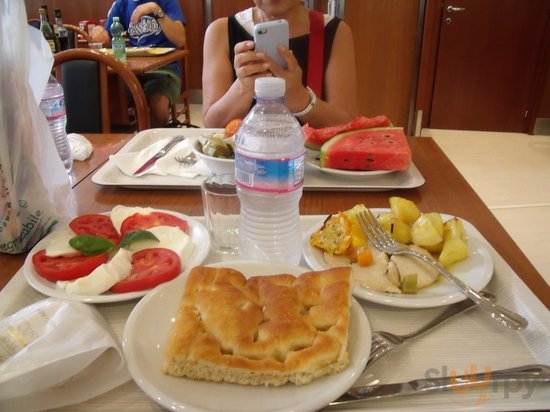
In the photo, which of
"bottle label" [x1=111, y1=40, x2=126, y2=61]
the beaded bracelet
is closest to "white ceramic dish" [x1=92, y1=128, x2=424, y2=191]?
the beaded bracelet

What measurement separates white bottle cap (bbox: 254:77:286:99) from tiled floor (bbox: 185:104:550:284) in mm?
1868

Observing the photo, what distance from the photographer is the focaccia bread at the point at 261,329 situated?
20.1 inches

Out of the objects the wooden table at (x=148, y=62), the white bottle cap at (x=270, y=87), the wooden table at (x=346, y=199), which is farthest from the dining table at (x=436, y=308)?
the wooden table at (x=148, y=62)

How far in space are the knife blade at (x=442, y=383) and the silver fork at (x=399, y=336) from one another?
45 millimetres

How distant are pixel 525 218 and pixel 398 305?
240cm

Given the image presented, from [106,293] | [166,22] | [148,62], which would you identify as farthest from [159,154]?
[166,22]

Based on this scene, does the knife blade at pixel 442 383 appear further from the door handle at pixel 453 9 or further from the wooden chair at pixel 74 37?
the door handle at pixel 453 9

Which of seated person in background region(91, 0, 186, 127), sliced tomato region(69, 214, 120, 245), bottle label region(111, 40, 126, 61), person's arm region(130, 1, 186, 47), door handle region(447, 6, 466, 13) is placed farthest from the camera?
door handle region(447, 6, 466, 13)

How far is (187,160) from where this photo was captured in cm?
124

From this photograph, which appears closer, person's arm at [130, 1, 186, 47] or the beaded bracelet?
the beaded bracelet

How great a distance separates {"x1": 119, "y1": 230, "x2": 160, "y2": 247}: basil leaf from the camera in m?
0.78

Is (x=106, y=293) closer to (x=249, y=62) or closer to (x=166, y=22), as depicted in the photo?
(x=249, y=62)

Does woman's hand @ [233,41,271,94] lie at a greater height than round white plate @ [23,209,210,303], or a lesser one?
greater

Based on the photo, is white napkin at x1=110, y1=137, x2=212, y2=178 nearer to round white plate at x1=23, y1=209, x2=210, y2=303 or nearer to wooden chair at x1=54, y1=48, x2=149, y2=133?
round white plate at x1=23, y1=209, x2=210, y2=303
